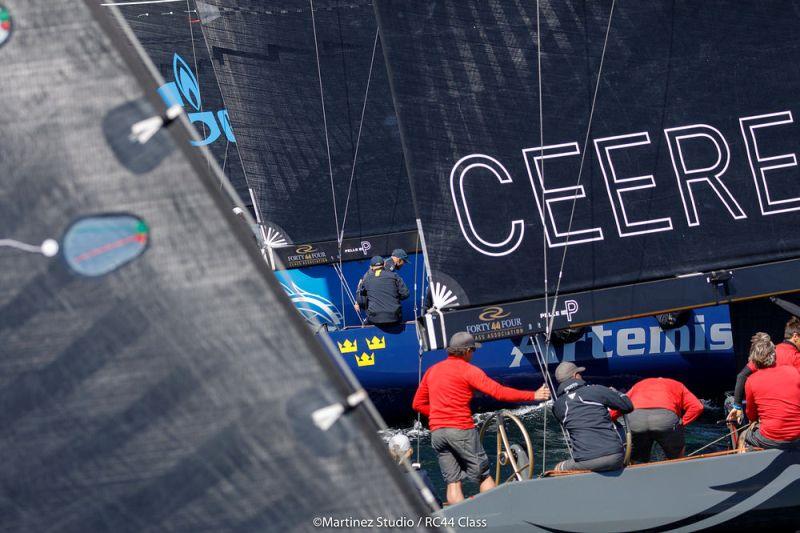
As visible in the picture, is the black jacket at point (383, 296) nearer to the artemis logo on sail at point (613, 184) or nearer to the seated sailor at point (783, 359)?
the artemis logo on sail at point (613, 184)

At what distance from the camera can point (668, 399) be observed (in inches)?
257

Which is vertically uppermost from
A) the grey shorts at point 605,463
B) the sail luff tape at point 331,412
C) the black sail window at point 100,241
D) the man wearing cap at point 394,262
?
the black sail window at point 100,241

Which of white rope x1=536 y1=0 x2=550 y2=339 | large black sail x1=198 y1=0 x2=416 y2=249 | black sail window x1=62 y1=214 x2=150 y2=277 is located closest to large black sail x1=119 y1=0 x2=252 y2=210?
large black sail x1=198 y1=0 x2=416 y2=249

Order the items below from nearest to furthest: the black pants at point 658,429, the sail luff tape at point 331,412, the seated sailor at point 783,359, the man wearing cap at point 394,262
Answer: the sail luff tape at point 331,412 → the black pants at point 658,429 → the seated sailor at point 783,359 → the man wearing cap at point 394,262

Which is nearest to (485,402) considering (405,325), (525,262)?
(405,325)

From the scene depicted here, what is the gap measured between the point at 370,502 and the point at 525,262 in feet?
17.6

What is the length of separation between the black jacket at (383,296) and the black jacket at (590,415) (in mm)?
3994

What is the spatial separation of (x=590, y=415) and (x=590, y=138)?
7.09 ft

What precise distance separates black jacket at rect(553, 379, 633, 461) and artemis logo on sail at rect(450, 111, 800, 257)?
145 cm

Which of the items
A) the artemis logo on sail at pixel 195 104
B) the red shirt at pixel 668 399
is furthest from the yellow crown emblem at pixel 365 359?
the artemis logo on sail at pixel 195 104

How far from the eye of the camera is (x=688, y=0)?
7316mm

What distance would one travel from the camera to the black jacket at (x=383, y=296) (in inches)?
400

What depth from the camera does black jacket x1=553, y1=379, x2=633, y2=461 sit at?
243 inches

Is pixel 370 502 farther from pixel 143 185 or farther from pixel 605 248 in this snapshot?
pixel 605 248
